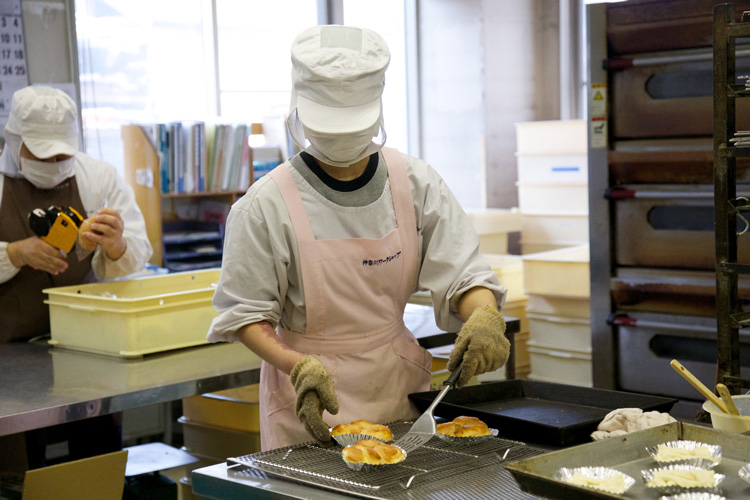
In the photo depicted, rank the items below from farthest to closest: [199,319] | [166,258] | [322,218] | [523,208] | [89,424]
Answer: [523,208] < [166,258] < [89,424] < [199,319] < [322,218]

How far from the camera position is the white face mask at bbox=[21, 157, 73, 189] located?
2934 millimetres

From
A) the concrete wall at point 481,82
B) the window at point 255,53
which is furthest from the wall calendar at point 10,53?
the concrete wall at point 481,82

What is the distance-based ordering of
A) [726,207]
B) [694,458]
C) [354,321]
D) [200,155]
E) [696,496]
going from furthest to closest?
[200,155]
[726,207]
[354,321]
[694,458]
[696,496]

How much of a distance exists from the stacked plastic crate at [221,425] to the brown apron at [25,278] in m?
0.64

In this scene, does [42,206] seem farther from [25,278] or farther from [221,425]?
[221,425]

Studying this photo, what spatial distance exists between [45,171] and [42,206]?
0.13 m

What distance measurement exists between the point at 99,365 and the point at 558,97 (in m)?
5.60

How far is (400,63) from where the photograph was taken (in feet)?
22.9

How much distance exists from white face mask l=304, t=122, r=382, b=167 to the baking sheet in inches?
30.5

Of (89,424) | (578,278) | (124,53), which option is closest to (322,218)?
(89,424)

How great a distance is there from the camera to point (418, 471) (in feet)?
4.70

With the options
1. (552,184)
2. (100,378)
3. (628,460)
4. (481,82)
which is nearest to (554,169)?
(552,184)

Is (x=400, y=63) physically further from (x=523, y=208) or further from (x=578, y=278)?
(x=578, y=278)

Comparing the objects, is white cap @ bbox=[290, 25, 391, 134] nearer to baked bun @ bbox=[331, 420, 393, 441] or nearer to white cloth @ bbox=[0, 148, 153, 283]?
baked bun @ bbox=[331, 420, 393, 441]
